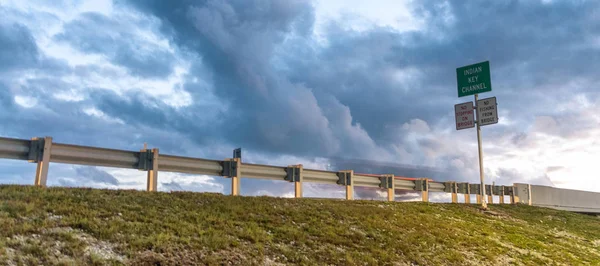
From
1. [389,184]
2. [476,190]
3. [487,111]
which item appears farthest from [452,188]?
[389,184]

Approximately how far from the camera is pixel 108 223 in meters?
7.95

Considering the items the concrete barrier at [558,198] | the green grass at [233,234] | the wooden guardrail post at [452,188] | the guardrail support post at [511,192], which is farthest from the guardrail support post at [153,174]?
the concrete barrier at [558,198]

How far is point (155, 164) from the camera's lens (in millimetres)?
11359

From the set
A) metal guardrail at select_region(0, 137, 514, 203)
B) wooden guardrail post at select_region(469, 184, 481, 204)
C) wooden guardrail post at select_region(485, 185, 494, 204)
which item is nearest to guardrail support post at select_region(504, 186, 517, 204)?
wooden guardrail post at select_region(485, 185, 494, 204)

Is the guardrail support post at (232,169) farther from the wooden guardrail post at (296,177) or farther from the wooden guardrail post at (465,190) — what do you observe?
the wooden guardrail post at (465,190)

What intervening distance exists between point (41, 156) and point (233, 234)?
14.6 feet

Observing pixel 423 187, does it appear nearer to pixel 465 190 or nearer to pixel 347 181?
pixel 465 190

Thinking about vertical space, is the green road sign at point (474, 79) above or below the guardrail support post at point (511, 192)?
above

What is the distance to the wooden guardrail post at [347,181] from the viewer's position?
1680 cm

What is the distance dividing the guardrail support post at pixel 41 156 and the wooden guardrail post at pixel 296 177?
22.5 feet

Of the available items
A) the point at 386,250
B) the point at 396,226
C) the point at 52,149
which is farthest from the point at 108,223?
the point at 396,226

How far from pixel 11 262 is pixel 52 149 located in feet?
14.4

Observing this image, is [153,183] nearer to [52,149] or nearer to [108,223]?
[52,149]

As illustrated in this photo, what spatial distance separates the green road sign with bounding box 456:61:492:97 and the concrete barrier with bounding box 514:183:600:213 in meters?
11.3
